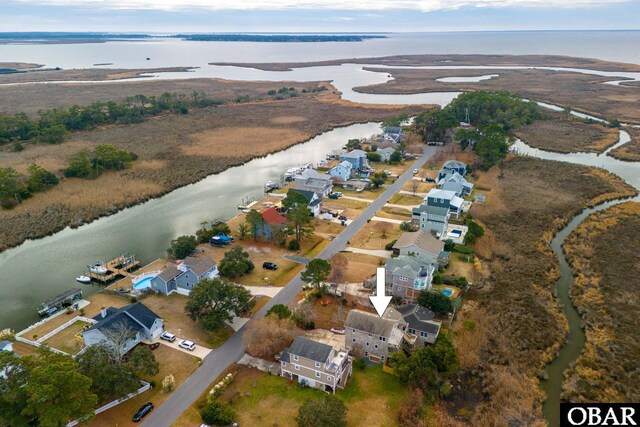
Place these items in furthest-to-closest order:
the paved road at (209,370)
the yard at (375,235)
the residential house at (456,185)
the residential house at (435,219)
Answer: the residential house at (456,185), the residential house at (435,219), the yard at (375,235), the paved road at (209,370)

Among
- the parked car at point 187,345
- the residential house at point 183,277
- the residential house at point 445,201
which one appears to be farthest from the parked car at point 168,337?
the residential house at point 445,201

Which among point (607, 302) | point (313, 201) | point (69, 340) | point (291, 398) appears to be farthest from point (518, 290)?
point (69, 340)

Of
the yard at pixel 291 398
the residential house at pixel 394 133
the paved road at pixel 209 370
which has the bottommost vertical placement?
the yard at pixel 291 398

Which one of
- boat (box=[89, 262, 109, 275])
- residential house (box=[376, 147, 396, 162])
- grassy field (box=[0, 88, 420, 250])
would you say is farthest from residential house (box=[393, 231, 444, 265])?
grassy field (box=[0, 88, 420, 250])

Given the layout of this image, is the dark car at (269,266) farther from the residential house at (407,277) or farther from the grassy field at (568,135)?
the grassy field at (568,135)

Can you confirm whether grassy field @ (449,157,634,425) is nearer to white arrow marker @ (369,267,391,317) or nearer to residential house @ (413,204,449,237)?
residential house @ (413,204,449,237)

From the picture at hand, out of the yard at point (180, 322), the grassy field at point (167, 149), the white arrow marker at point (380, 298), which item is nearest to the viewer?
the yard at point (180, 322)
